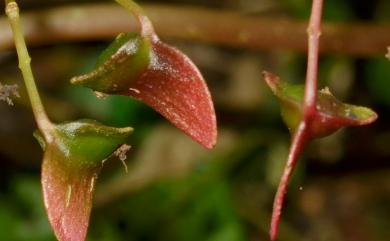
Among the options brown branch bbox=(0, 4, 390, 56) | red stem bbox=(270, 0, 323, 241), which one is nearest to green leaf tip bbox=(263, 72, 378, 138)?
red stem bbox=(270, 0, 323, 241)

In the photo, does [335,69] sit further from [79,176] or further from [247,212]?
[79,176]

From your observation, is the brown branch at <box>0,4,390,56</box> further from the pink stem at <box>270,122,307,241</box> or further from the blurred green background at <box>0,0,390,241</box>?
the pink stem at <box>270,122,307,241</box>

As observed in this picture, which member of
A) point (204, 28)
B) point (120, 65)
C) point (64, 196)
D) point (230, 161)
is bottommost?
point (230, 161)

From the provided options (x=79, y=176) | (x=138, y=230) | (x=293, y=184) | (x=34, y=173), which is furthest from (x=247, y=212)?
(x=79, y=176)

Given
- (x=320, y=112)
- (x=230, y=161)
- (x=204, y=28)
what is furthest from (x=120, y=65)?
(x=230, y=161)

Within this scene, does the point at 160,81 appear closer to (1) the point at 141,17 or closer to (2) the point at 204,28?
(1) the point at 141,17

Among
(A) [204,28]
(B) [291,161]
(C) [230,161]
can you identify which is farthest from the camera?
(C) [230,161]

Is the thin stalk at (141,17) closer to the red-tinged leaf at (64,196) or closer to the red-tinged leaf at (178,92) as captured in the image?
the red-tinged leaf at (178,92)
